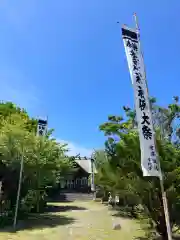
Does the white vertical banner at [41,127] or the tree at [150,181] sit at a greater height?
the white vertical banner at [41,127]

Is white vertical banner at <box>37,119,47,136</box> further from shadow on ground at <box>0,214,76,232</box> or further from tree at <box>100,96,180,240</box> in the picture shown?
tree at <box>100,96,180,240</box>

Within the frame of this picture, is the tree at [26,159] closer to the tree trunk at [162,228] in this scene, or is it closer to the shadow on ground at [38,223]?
the shadow on ground at [38,223]

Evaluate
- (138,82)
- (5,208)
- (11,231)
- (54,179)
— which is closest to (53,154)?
(54,179)

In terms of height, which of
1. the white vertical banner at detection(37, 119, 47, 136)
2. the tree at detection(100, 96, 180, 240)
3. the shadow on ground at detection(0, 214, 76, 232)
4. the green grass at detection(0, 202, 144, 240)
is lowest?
the green grass at detection(0, 202, 144, 240)

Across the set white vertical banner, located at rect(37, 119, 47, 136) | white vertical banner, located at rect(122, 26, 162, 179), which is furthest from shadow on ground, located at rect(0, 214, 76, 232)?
white vertical banner, located at rect(122, 26, 162, 179)

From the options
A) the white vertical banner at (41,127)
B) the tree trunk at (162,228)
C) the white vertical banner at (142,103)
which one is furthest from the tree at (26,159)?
the white vertical banner at (142,103)

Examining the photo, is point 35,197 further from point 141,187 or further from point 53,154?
point 141,187

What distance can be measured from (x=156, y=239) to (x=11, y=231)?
6.63 m

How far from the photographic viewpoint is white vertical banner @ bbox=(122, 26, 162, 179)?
9.04 metres

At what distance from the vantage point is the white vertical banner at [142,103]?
356 inches

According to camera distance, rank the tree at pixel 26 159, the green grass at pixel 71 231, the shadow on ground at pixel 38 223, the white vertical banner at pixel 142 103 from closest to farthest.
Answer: the white vertical banner at pixel 142 103, the green grass at pixel 71 231, the shadow on ground at pixel 38 223, the tree at pixel 26 159

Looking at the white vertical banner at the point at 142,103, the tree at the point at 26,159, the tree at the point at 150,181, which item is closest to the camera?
the white vertical banner at the point at 142,103

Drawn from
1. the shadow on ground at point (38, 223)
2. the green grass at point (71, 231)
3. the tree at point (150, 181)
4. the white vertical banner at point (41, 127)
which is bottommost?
the green grass at point (71, 231)

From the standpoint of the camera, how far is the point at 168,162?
453 inches
